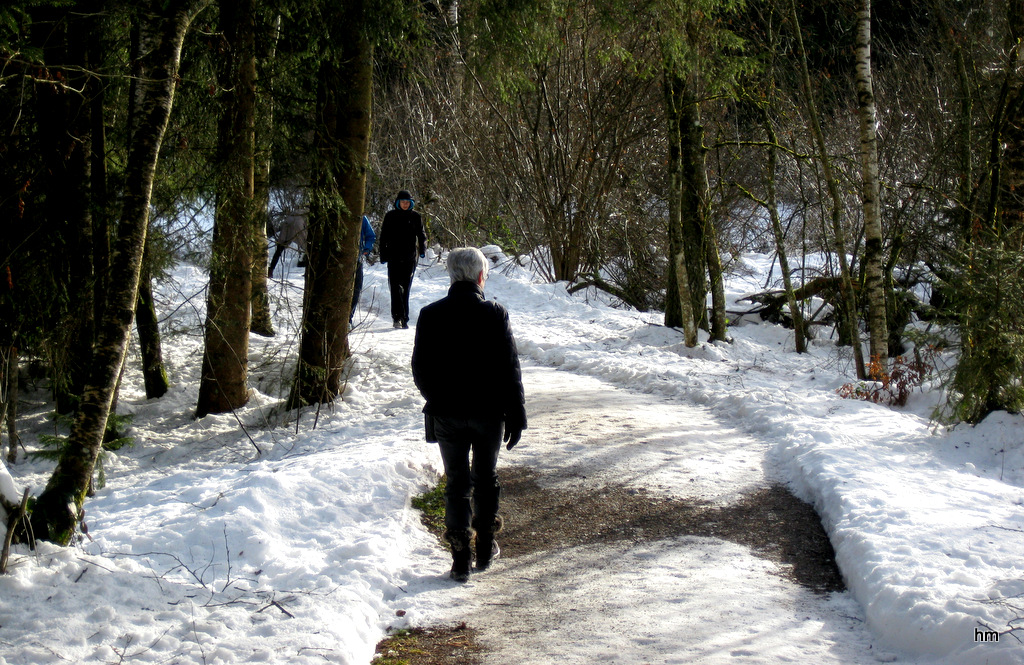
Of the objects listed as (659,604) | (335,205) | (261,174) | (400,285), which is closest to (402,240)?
(400,285)

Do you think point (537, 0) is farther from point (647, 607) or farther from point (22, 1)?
point (647, 607)

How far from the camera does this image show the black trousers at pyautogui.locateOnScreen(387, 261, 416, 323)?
1230 centimetres

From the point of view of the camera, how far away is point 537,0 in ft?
24.1

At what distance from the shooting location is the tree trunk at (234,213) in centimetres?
748

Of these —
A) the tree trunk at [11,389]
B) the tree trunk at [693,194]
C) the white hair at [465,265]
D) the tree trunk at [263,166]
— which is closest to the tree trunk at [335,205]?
the tree trunk at [263,166]

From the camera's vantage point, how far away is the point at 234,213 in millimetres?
→ 7723

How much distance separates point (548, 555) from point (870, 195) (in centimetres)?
731

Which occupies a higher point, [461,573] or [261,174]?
[261,174]

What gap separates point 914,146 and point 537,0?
466 inches

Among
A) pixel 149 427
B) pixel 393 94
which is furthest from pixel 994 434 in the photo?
pixel 393 94

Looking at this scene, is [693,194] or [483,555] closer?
[483,555]

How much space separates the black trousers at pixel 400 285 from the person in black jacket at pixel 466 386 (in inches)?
307

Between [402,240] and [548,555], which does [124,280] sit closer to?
[548,555]

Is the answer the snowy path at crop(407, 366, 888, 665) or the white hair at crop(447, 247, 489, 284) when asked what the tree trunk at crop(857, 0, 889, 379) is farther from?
the white hair at crop(447, 247, 489, 284)
